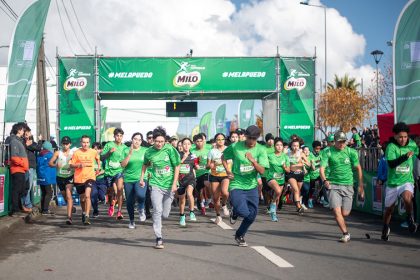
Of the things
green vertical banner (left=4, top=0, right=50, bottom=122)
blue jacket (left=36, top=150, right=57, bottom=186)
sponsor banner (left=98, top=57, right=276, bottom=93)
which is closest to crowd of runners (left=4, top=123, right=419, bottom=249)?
blue jacket (left=36, top=150, right=57, bottom=186)

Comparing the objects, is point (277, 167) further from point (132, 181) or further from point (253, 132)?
point (253, 132)

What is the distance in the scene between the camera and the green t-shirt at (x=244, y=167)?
9281 mm

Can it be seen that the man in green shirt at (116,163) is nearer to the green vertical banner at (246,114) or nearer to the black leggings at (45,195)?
the black leggings at (45,195)

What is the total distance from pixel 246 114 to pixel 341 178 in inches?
1106

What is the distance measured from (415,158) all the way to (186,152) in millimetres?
5246

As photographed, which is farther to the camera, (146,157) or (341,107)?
(341,107)

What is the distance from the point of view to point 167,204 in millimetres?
9656

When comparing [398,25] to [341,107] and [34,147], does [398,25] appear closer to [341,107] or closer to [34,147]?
[34,147]

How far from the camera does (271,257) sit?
797 centimetres

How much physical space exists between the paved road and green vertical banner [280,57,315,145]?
12.0 m

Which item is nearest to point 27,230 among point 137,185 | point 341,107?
point 137,185

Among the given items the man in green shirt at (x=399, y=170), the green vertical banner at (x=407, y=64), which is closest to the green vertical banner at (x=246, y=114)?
the green vertical banner at (x=407, y=64)

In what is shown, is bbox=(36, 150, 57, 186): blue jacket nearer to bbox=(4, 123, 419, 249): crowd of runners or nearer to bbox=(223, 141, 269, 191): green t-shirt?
bbox=(4, 123, 419, 249): crowd of runners

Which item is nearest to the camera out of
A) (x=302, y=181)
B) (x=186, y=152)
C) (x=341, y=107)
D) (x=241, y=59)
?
(x=186, y=152)
